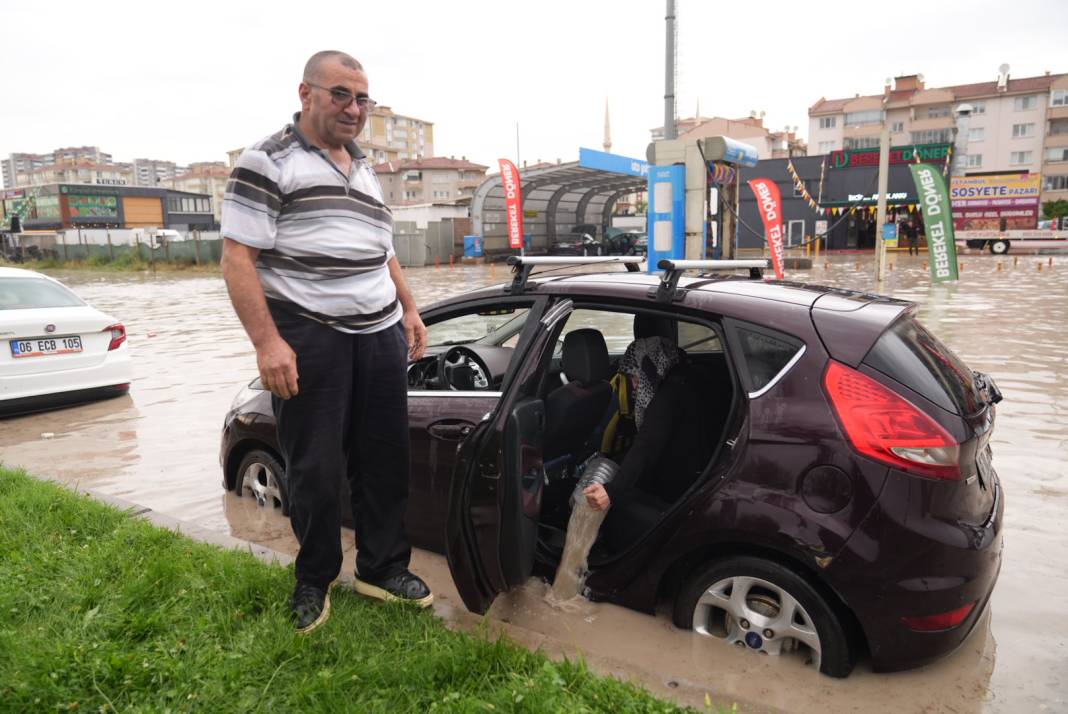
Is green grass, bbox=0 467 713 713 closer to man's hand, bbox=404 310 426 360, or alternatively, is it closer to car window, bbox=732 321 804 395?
man's hand, bbox=404 310 426 360

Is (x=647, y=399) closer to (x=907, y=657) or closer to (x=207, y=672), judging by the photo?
(x=907, y=657)

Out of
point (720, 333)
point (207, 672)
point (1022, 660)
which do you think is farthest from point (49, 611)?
point (1022, 660)

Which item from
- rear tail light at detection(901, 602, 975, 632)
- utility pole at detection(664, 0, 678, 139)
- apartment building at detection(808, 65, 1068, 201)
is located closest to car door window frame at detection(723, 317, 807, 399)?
rear tail light at detection(901, 602, 975, 632)

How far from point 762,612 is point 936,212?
15876 mm

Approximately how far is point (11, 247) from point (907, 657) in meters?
54.5

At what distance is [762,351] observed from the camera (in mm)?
2816

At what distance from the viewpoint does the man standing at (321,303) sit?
8.49 feet

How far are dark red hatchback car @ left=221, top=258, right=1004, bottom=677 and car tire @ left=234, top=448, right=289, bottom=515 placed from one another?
1191 millimetres

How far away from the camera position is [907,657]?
257cm

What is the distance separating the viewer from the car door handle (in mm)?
3543

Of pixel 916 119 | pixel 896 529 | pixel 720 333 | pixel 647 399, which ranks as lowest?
pixel 896 529

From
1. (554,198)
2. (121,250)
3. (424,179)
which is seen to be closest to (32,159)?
(424,179)

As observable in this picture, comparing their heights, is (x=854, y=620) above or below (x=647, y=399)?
below

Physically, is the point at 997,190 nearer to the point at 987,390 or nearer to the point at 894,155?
the point at 894,155
